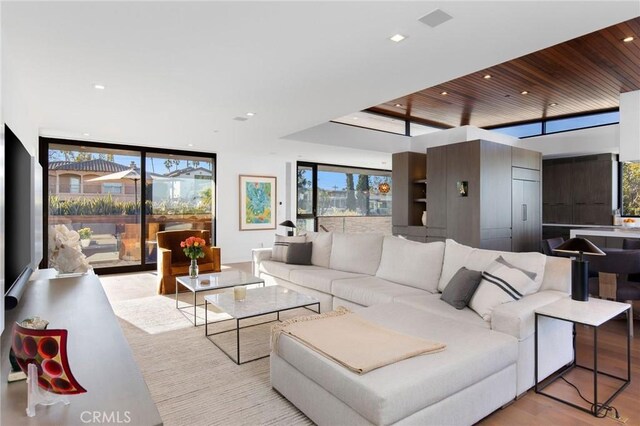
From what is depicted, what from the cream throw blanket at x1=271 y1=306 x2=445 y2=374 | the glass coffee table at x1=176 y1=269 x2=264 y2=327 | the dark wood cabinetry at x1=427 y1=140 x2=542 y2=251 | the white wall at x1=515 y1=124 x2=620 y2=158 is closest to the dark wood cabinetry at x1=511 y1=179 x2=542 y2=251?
the dark wood cabinetry at x1=427 y1=140 x2=542 y2=251

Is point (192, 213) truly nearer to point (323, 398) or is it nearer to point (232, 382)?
point (232, 382)

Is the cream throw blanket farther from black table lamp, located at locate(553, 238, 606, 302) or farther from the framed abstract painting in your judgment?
the framed abstract painting

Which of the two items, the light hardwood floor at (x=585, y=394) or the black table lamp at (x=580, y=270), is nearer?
the light hardwood floor at (x=585, y=394)

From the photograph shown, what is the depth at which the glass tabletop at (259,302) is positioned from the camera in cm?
306

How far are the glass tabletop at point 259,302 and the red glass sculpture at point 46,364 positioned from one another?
1.78 metres

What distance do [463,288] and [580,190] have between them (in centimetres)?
659

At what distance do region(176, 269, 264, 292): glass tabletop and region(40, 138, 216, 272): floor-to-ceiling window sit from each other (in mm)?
3430

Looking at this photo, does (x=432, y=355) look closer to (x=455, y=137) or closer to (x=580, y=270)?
(x=580, y=270)

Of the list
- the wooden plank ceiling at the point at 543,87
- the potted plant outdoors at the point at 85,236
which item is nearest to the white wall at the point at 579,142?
the wooden plank ceiling at the point at 543,87

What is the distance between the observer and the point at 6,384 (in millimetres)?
1271

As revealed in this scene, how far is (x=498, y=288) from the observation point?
8.75 feet

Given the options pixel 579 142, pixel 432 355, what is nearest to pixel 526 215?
pixel 579 142

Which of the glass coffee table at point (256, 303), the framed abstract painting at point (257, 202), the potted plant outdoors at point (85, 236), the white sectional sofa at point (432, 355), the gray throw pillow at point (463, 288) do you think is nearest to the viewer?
the white sectional sofa at point (432, 355)

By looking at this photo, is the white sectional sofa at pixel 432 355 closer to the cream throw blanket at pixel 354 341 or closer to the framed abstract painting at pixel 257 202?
the cream throw blanket at pixel 354 341
